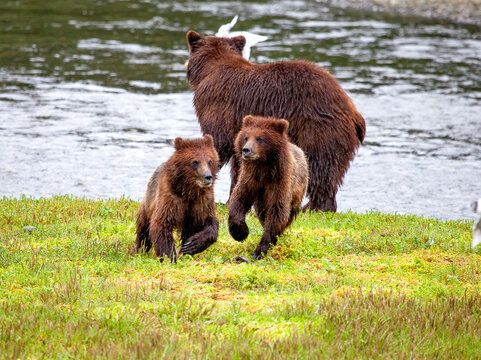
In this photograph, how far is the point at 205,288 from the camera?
647 cm

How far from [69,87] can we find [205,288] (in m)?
14.0

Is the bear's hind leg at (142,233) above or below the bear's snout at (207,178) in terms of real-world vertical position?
below

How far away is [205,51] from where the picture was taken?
11.2 metres

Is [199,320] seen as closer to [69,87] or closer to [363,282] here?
[363,282]

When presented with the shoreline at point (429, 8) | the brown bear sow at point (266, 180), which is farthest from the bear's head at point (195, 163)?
the shoreline at point (429, 8)

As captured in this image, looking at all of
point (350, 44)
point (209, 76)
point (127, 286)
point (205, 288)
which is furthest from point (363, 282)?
point (350, 44)

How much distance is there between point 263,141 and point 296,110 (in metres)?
2.64

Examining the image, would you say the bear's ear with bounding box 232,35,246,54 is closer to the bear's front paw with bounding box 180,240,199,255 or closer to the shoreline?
the bear's front paw with bounding box 180,240,199,255

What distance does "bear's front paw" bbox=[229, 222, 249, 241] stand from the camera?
7.86m

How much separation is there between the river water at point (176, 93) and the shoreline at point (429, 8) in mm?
1135

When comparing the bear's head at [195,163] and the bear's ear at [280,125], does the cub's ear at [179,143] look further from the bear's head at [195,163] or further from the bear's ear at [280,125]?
the bear's ear at [280,125]

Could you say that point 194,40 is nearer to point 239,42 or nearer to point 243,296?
point 239,42

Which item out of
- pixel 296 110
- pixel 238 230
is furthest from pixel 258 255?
pixel 296 110

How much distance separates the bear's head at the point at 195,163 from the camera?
7.15m
